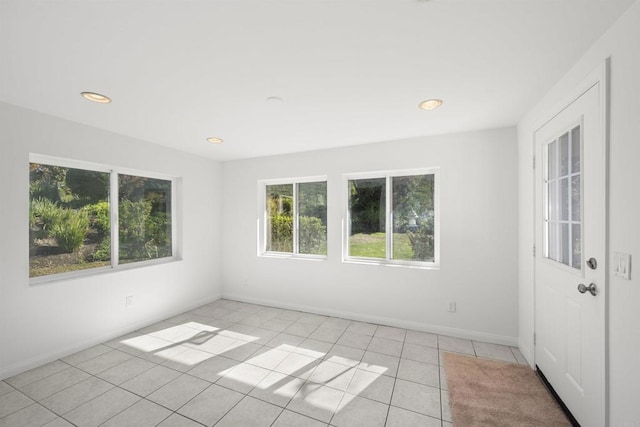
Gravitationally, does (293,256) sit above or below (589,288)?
below

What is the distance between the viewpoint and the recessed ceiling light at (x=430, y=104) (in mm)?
2248

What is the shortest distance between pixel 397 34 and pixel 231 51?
0.97 meters

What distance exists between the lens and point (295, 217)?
4.20m

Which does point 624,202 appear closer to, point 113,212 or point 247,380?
point 247,380

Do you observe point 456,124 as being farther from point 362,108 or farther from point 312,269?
point 312,269

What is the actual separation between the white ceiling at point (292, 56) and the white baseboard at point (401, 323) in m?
2.37

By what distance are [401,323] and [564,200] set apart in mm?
2196

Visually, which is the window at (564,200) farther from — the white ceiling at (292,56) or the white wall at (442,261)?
the white wall at (442,261)

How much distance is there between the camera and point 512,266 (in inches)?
113

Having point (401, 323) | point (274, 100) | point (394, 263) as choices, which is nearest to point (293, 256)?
point (394, 263)

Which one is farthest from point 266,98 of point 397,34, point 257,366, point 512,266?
point 512,266

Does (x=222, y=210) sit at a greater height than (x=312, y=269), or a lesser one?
greater


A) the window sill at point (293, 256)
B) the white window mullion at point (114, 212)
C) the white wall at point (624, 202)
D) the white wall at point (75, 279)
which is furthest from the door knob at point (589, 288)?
the white window mullion at point (114, 212)

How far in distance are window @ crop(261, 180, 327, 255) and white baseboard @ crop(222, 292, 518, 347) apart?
2.68 feet
